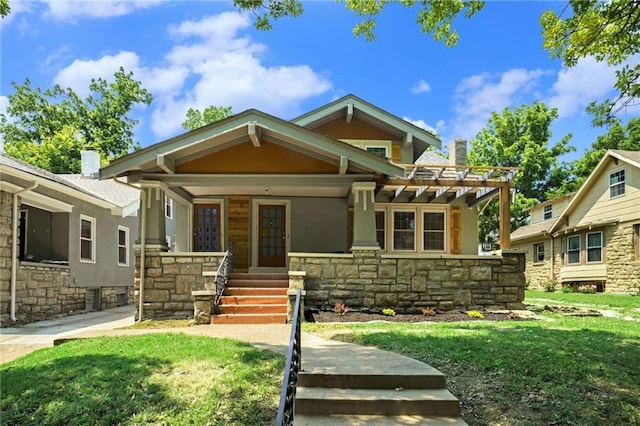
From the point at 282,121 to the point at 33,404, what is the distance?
278 inches

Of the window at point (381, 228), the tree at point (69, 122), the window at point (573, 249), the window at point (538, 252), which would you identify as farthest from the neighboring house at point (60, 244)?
the window at point (538, 252)

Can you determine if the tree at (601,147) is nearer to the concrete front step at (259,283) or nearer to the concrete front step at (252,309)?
the concrete front step at (259,283)

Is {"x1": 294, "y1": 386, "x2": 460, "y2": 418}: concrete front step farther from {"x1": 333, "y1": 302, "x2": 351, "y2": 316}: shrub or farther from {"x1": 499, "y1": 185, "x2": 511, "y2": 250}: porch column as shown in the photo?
{"x1": 499, "y1": 185, "x2": 511, "y2": 250}: porch column

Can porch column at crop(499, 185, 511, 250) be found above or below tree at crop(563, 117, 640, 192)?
below

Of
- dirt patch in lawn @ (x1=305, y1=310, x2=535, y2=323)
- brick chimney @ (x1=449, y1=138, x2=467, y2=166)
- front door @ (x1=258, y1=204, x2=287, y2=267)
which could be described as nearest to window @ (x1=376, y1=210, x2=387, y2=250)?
front door @ (x1=258, y1=204, x2=287, y2=267)

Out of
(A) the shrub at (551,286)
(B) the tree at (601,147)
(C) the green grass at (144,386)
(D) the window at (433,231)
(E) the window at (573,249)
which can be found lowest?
(A) the shrub at (551,286)

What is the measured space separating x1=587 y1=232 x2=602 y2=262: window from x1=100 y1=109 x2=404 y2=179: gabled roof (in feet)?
44.1

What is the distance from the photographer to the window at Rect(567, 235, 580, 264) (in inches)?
784

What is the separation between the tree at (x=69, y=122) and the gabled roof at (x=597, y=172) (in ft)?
95.3

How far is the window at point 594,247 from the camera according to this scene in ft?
60.3

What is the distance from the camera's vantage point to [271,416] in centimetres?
370

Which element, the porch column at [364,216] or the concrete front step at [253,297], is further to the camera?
the porch column at [364,216]

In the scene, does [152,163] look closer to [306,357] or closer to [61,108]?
Answer: [306,357]

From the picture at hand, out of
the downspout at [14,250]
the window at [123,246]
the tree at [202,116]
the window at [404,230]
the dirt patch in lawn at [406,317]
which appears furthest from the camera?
the tree at [202,116]
